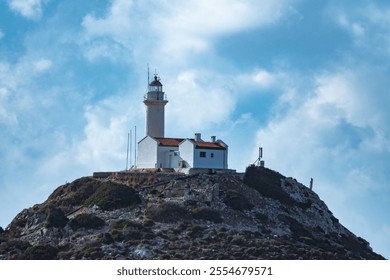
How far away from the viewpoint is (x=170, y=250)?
71312mm

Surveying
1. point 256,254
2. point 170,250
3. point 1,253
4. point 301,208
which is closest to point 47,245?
point 1,253

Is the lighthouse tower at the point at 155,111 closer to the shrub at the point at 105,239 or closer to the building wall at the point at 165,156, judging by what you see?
the building wall at the point at 165,156

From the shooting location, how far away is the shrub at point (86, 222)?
7450 centimetres

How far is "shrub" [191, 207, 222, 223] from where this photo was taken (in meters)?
75.5

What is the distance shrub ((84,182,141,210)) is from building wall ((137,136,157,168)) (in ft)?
15.7

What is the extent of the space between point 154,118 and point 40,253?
1704cm

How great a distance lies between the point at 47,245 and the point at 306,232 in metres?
16.7

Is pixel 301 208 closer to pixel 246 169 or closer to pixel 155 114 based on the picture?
pixel 246 169

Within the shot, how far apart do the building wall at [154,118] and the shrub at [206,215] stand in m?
10.9

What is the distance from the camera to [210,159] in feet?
270

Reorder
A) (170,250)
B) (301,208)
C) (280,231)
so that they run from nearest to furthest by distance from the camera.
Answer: (170,250) → (280,231) → (301,208)

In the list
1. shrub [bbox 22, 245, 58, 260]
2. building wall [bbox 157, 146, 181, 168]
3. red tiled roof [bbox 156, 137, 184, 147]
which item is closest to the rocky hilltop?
shrub [bbox 22, 245, 58, 260]

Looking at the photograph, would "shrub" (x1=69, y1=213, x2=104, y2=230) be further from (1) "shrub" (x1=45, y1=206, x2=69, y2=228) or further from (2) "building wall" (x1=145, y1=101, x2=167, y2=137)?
(2) "building wall" (x1=145, y1=101, x2=167, y2=137)

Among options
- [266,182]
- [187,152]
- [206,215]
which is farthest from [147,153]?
[206,215]
